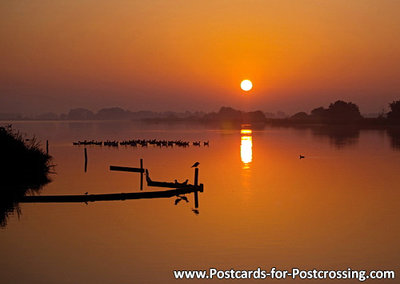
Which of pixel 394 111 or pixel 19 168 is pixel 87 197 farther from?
pixel 394 111

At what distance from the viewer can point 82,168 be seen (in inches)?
2411

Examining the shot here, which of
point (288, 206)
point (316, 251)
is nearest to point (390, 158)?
point (288, 206)

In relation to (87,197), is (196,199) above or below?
below

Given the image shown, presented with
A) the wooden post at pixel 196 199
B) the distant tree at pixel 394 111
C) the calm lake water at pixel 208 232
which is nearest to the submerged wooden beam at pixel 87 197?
the calm lake water at pixel 208 232

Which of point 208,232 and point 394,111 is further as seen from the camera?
point 394,111

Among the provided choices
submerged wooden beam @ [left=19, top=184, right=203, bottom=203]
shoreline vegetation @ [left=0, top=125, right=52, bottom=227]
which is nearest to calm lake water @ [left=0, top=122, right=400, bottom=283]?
submerged wooden beam @ [left=19, top=184, right=203, bottom=203]

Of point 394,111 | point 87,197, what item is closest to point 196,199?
point 87,197

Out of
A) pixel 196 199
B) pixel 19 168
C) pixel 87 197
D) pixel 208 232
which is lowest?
pixel 208 232

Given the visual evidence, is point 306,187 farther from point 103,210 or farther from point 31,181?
point 31,181

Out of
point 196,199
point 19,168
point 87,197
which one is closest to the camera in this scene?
point 87,197

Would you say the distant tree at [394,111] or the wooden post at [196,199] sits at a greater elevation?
the distant tree at [394,111]

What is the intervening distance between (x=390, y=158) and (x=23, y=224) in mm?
57391

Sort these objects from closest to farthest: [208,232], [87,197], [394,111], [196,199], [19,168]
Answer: [208,232] → [87,197] → [196,199] → [19,168] → [394,111]

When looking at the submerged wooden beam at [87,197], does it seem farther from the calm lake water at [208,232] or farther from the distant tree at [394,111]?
the distant tree at [394,111]
